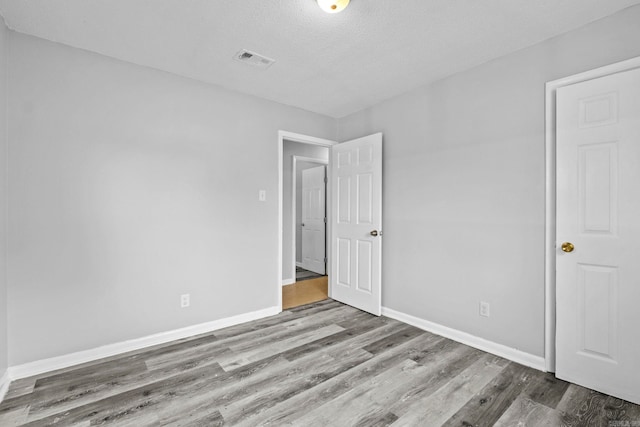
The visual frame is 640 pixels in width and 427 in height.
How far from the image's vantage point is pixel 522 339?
92.5 inches

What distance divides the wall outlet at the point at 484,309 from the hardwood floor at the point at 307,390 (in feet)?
1.04

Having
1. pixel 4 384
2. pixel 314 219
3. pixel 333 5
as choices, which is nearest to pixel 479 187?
pixel 333 5

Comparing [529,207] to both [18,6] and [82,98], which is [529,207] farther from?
[18,6]

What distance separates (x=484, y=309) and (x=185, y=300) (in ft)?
8.91

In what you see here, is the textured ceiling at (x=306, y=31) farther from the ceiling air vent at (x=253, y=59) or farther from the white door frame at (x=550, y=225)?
the white door frame at (x=550, y=225)

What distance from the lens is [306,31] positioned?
6.98ft

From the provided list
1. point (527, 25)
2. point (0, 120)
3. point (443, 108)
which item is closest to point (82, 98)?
point (0, 120)

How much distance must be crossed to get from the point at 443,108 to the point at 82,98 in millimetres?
3109

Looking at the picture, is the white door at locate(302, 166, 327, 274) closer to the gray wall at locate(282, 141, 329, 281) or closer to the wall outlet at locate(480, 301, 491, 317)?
the gray wall at locate(282, 141, 329, 281)

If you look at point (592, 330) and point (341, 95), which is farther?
point (341, 95)

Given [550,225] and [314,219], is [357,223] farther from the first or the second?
[314,219]

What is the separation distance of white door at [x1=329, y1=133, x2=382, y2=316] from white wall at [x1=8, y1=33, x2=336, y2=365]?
940 millimetres

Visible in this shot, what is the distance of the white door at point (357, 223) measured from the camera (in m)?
3.39

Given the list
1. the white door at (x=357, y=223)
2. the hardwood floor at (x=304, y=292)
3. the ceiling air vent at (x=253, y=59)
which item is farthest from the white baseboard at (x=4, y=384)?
the white door at (x=357, y=223)
